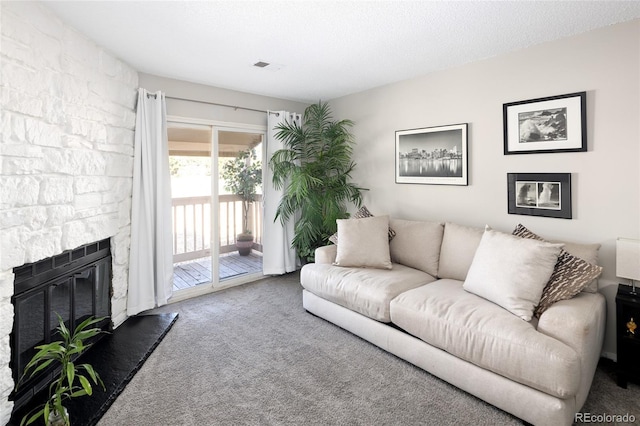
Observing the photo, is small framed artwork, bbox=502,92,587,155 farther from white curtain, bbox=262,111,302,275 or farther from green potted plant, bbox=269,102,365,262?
white curtain, bbox=262,111,302,275

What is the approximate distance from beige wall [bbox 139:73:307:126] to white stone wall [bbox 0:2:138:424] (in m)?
0.39

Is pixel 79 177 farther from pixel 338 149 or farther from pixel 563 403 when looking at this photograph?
pixel 563 403

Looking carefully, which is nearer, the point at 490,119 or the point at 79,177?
the point at 79,177

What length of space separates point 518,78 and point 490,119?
0.39 m

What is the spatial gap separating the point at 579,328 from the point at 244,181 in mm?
3737

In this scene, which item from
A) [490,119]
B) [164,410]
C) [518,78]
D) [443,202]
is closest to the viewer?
[164,410]

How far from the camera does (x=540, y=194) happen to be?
2.86 m

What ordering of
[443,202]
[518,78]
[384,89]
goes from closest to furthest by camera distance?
1. [518,78]
2. [443,202]
3. [384,89]

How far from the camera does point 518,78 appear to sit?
9.64 ft

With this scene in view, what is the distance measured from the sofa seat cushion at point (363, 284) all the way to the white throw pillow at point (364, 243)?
2.9 inches

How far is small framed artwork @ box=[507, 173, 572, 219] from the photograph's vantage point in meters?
2.73

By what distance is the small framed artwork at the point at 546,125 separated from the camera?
2627mm

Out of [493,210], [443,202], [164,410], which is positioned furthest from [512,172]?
[164,410]

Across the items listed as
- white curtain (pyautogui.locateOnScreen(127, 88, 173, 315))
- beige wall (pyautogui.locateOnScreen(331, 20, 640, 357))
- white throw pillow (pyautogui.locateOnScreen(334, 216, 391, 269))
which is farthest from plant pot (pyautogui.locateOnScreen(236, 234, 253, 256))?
beige wall (pyautogui.locateOnScreen(331, 20, 640, 357))
